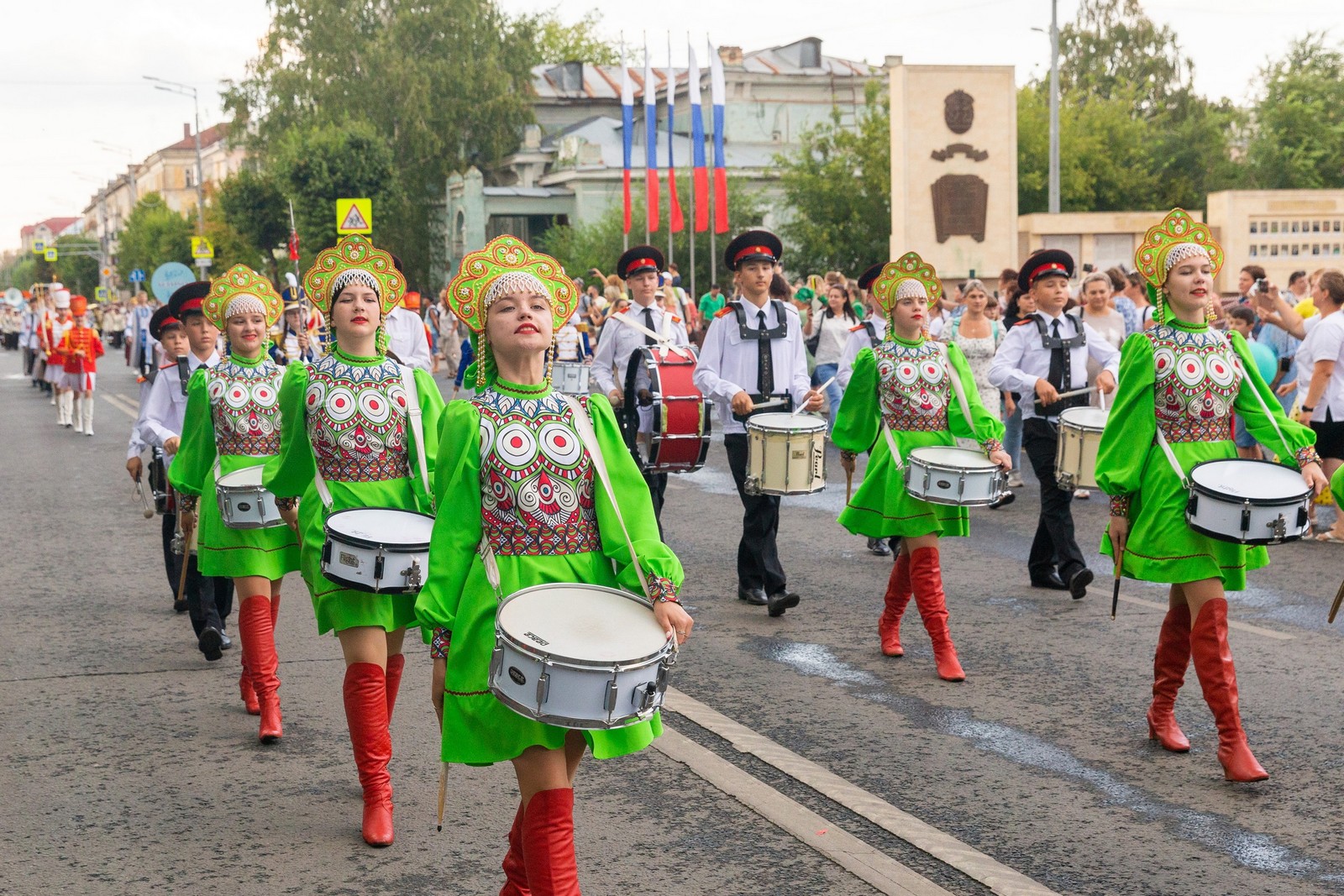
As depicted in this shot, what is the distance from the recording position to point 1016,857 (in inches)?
195

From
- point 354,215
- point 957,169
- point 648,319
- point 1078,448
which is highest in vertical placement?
point 957,169

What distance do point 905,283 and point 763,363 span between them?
1604mm

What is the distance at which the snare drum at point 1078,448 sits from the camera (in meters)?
8.87

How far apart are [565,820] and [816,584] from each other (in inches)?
243

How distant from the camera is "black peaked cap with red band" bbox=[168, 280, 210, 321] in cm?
809

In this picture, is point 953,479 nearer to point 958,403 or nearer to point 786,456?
point 958,403

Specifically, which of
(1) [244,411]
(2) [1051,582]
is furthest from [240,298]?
(2) [1051,582]

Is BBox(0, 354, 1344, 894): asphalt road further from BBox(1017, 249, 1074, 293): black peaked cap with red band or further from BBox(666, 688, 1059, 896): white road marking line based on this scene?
BBox(1017, 249, 1074, 293): black peaked cap with red band

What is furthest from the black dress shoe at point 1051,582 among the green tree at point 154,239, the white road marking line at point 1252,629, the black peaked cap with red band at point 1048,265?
the green tree at point 154,239

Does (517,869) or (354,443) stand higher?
(354,443)

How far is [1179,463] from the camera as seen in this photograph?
5.93m

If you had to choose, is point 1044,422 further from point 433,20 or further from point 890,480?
point 433,20

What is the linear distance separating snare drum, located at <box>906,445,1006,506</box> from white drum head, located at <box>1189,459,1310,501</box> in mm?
1549

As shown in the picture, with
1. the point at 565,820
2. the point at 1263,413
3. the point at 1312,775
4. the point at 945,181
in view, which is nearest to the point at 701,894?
the point at 565,820
